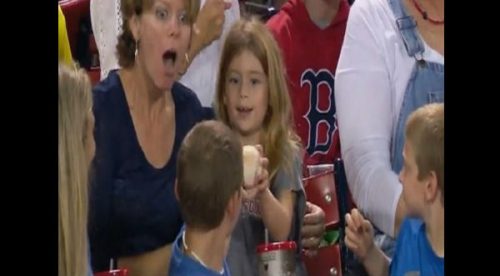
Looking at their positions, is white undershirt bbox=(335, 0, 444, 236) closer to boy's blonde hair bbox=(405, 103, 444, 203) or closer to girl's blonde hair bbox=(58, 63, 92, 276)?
boy's blonde hair bbox=(405, 103, 444, 203)

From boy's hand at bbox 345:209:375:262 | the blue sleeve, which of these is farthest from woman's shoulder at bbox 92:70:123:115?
the blue sleeve

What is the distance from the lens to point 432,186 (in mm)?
6004

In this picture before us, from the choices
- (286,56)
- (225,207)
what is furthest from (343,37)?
(225,207)

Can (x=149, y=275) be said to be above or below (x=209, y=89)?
below

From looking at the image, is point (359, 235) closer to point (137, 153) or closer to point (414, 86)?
point (414, 86)

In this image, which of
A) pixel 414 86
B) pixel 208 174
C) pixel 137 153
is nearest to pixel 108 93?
pixel 137 153

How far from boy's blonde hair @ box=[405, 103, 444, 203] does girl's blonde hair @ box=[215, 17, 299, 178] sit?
309 millimetres

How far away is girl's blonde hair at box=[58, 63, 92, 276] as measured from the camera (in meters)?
6.00

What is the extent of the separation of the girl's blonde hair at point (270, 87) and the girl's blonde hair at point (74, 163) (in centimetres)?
35
